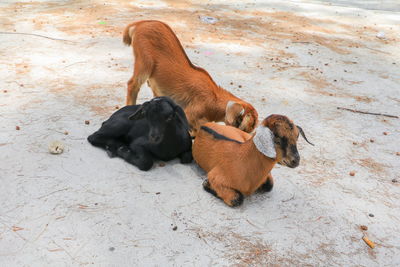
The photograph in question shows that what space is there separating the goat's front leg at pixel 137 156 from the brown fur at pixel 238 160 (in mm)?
526

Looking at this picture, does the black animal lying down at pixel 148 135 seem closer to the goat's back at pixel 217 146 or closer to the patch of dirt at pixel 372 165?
the goat's back at pixel 217 146

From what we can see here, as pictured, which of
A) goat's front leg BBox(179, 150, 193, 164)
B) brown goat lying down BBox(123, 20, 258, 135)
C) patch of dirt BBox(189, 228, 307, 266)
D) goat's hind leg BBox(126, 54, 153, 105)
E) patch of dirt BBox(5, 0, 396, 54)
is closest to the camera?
patch of dirt BBox(189, 228, 307, 266)

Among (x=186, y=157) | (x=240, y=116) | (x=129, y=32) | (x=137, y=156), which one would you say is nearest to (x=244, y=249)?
(x=186, y=157)

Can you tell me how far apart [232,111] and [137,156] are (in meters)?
1.14

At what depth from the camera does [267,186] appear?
10.9ft

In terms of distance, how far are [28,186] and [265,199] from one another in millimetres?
2145

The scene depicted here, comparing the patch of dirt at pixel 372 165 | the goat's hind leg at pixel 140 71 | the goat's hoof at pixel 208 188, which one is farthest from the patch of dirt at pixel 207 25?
the goat's hoof at pixel 208 188

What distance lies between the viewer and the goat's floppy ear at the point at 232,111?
3883 millimetres

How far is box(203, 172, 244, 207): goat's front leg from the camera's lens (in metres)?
3.08

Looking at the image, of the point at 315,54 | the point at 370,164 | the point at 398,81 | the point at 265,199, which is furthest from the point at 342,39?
the point at 265,199

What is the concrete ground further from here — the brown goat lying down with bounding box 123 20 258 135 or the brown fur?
the brown goat lying down with bounding box 123 20 258 135

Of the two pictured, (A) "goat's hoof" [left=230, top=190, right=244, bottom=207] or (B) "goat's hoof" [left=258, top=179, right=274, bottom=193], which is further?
(B) "goat's hoof" [left=258, top=179, right=274, bottom=193]

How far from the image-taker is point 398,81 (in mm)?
6738

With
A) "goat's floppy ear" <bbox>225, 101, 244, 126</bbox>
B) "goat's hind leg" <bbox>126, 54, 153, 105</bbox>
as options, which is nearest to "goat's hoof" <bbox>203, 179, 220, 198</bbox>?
"goat's floppy ear" <bbox>225, 101, 244, 126</bbox>
